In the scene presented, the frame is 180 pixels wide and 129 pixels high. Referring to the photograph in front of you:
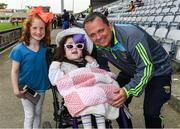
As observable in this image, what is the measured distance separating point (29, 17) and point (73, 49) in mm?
783

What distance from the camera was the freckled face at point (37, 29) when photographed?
4.63m

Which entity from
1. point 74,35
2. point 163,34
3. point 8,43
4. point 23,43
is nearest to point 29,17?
point 23,43

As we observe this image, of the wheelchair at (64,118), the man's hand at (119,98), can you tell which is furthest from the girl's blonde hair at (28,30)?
the man's hand at (119,98)

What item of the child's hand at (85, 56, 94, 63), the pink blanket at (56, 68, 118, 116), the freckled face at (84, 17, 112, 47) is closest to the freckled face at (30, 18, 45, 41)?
the child's hand at (85, 56, 94, 63)

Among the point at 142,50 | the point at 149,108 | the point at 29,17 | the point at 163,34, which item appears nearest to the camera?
the point at 142,50

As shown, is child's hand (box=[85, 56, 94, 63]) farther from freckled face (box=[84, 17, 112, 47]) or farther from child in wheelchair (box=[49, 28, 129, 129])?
freckled face (box=[84, 17, 112, 47])

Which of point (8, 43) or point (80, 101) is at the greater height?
point (80, 101)

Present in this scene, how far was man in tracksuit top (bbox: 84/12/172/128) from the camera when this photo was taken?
12.0 ft

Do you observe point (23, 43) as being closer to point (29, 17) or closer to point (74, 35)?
point (29, 17)

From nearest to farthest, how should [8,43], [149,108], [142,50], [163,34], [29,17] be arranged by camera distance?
[142,50], [149,108], [29,17], [163,34], [8,43]

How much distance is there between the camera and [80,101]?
12.0ft

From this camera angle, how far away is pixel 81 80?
3.84 metres

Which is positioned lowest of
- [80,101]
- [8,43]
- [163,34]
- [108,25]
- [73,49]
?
[8,43]

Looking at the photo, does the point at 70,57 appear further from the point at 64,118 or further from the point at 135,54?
the point at 135,54
